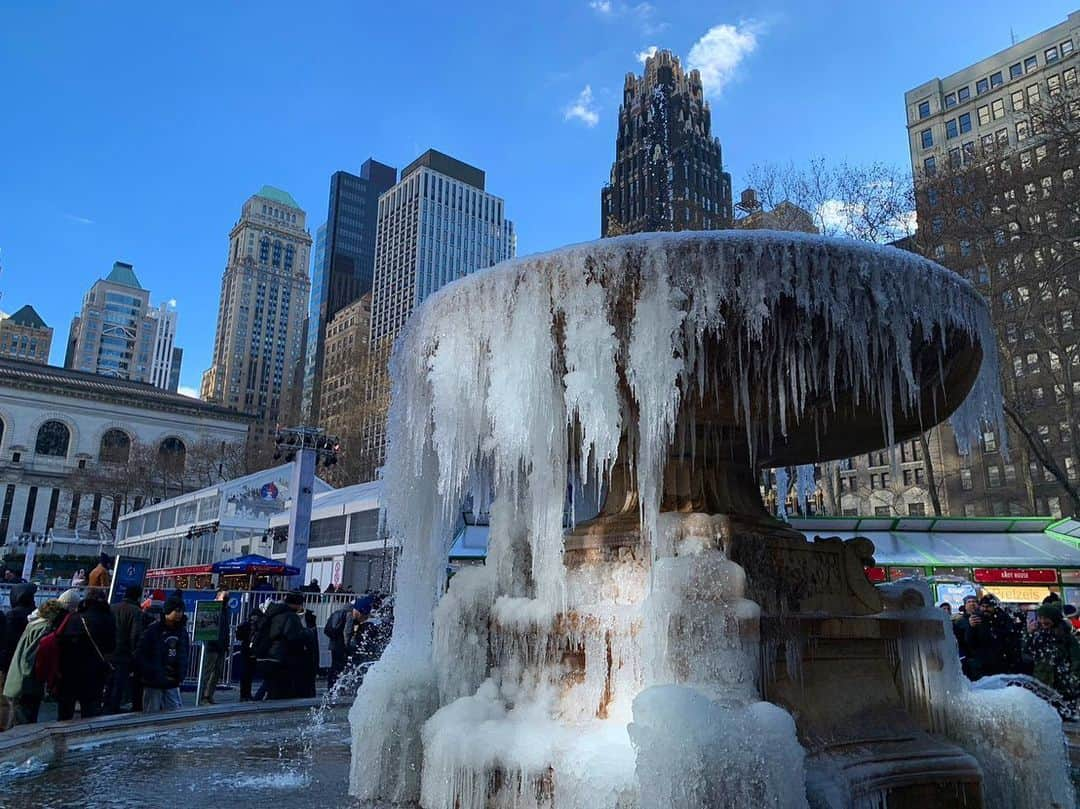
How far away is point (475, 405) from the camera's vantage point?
5.93 metres

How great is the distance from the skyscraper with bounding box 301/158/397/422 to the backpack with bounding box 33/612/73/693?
446ft

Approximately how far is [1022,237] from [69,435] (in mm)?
83768

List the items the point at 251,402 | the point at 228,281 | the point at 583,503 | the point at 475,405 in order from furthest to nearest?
the point at 228,281, the point at 251,402, the point at 583,503, the point at 475,405

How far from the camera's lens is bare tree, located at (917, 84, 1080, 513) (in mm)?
20594

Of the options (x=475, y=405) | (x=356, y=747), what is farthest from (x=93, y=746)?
(x=475, y=405)

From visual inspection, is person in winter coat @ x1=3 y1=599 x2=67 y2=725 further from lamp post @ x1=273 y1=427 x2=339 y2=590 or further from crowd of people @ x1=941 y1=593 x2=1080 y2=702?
lamp post @ x1=273 y1=427 x2=339 y2=590

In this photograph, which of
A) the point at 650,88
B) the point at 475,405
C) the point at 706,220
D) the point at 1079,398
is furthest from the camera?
the point at 650,88

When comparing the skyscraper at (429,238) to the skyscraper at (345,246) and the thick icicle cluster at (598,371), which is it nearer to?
the skyscraper at (345,246)

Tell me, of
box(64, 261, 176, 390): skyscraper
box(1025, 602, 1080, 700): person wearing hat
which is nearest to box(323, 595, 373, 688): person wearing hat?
box(1025, 602, 1080, 700): person wearing hat

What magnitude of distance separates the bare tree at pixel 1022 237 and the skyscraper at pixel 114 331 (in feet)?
531

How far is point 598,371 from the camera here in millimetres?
5160

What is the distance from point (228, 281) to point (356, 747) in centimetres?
16051

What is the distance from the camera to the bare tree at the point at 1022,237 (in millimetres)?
20594

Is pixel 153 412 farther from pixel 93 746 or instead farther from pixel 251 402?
pixel 93 746
